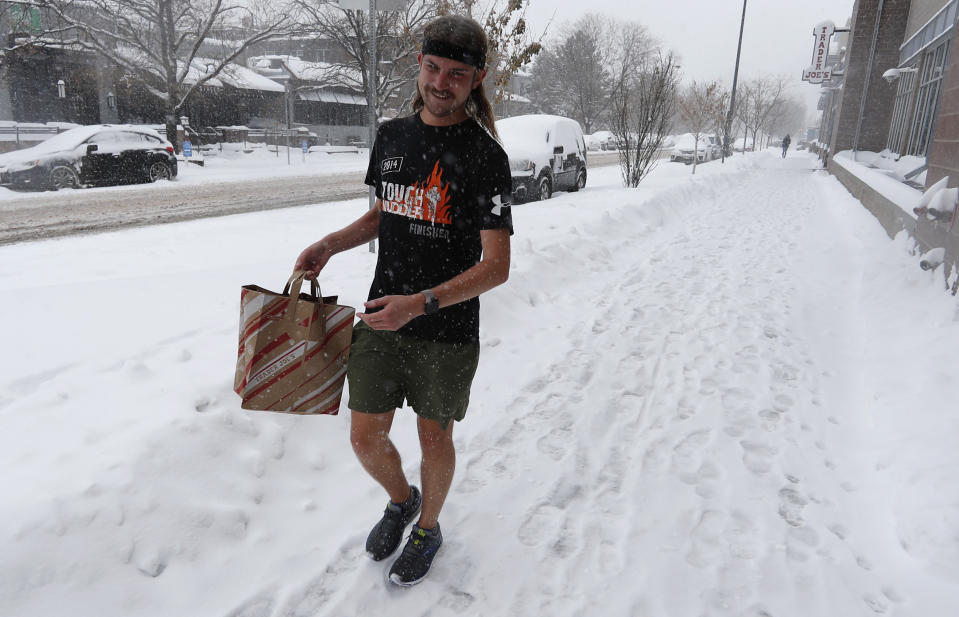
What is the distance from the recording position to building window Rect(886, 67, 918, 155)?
1669cm

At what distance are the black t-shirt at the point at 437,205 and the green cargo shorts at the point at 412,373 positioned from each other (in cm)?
5

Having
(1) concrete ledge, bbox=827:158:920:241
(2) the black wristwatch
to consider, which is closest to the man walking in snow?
(2) the black wristwatch

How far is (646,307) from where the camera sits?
5.84m

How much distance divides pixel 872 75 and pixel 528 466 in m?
23.7

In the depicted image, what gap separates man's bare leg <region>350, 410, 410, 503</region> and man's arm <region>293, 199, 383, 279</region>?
565mm

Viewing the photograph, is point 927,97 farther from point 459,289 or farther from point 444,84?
point 459,289

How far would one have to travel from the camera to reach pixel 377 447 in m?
2.27

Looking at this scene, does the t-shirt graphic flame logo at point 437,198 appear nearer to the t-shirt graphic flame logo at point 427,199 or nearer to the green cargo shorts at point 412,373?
the t-shirt graphic flame logo at point 427,199

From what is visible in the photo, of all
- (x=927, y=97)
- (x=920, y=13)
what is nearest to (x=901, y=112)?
(x=920, y=13)

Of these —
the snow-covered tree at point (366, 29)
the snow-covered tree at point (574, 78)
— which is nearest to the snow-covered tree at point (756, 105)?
the snow-covered tree at point (574, 78)

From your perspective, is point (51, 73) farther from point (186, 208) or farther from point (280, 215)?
point (280, 215)

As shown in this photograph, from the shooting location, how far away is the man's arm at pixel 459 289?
5.91 feet

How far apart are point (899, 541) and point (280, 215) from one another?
976 cm

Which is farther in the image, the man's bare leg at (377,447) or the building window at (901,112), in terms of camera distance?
the building window at (901,112)
